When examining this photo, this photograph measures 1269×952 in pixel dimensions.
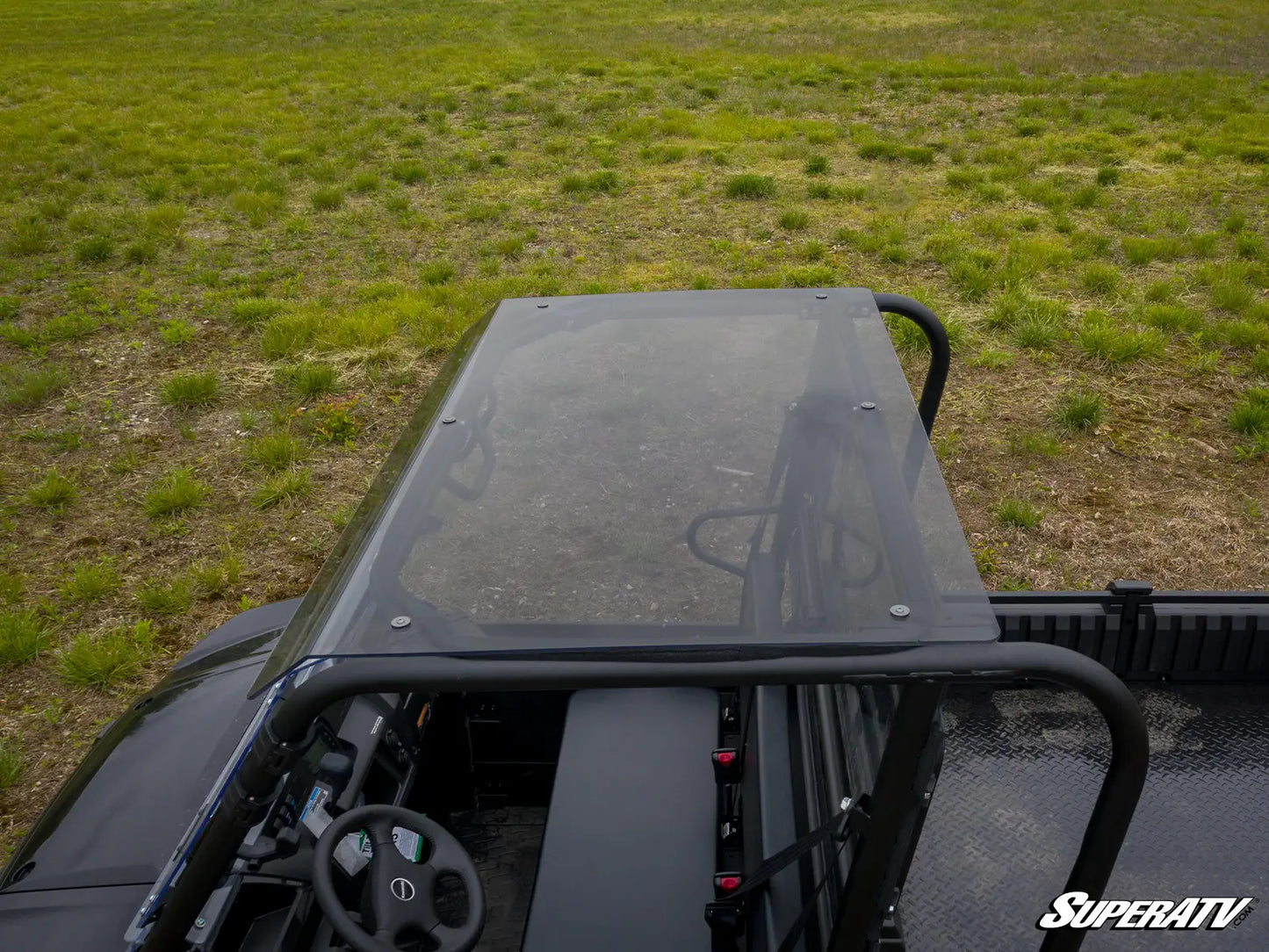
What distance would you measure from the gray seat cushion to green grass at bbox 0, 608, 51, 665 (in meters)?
2.57

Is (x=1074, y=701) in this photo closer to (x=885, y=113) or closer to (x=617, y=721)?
(x=617, y=721)

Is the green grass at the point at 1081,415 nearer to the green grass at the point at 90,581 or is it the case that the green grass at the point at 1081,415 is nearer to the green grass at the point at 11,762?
the green grass at the point at 90,581

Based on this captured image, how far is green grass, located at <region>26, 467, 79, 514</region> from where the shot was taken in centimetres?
450

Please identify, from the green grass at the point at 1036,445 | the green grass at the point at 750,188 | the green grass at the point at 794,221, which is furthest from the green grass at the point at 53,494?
the green grass at the point at 750,188

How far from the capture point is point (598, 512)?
162cm

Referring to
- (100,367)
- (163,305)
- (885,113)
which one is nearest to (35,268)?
(163,305)

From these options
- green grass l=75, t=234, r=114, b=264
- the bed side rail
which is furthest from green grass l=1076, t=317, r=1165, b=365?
green grass l=75, t=234, r=114, b=264

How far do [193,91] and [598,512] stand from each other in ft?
40.2

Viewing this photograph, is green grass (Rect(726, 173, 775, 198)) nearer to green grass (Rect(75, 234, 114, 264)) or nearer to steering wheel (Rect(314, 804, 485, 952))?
green grass (Rect(75, 234, 114, 264))

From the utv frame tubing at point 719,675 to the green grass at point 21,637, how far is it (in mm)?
2990

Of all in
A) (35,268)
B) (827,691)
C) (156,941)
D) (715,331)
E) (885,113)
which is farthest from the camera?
(885,113)

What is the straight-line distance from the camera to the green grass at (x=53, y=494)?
14.8ft

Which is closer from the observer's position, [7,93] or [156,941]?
[156,941]

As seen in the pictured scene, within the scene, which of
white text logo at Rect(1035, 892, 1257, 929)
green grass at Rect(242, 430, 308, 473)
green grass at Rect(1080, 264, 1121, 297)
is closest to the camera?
white text logo at Rect(1035, 892, 1257, 929)
